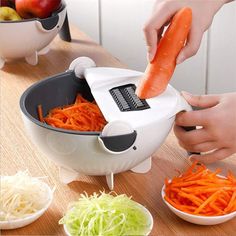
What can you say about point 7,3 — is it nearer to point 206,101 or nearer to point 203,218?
point 206,101

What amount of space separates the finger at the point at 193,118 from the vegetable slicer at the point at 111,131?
18mm

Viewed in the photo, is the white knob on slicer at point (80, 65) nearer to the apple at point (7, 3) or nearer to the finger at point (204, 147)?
the finger at point (204, 147)

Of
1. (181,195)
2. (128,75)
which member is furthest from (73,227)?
(128,75)

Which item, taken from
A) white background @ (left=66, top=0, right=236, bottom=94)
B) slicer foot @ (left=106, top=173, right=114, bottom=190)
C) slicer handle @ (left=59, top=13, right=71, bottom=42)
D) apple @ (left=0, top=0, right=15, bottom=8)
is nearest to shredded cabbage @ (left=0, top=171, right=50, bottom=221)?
slicer foot @ (left=106, top=173, right=114, bottom=190)

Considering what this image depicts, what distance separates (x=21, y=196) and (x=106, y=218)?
183 mm

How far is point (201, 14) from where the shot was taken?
4.95ft

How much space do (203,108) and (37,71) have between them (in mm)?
777

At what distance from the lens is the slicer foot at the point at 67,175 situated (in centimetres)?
134

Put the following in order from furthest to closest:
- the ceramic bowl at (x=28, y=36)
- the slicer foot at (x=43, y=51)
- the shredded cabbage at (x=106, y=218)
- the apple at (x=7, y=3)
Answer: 1. the slicer foot at (x=43, y=51)
2. the apple at (x=7, y=3)
3. the ceramic bowl at (x=28, y=36)
4. the shredded cabbage at (x=106, y=218)

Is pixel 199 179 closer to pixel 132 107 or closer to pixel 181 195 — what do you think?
pixel 181 195

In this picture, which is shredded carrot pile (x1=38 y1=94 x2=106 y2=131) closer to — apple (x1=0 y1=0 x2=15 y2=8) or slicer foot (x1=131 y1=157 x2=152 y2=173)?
slicer foot (x1=131 y1=157 x2=152 y2=173)

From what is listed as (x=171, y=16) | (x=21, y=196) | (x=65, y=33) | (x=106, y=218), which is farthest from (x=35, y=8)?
(x=106, y=218)

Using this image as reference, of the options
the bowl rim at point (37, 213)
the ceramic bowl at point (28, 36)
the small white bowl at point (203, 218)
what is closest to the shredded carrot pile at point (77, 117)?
the bowl rim at point (37, 213)

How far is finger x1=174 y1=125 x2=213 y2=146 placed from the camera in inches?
53.2
